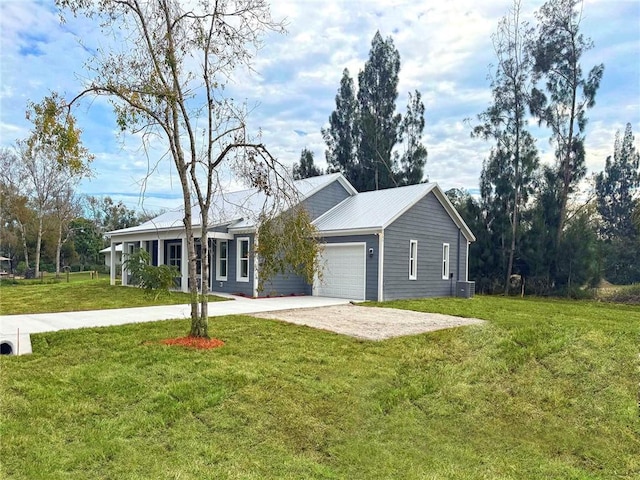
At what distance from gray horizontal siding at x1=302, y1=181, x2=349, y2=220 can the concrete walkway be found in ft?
18.2

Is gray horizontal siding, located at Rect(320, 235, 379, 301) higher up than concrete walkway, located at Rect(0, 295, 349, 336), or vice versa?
gray horizontal siding, located at Rect(320, 235, 379, 301)

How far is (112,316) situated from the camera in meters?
10.1

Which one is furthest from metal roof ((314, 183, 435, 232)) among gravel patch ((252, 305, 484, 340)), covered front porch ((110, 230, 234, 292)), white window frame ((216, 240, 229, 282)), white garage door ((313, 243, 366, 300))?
covered front porch ((110, 230, 234, 292))

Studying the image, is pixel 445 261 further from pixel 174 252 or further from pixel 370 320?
pixel 174 252

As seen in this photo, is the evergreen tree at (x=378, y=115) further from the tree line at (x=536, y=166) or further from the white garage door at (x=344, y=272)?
the white garage door at (x=344, y=272)

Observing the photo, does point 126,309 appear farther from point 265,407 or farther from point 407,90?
point 407,90

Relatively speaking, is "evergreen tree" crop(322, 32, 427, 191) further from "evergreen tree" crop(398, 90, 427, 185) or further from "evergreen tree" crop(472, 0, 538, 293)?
"evergreen tree" crop(472, 0, 538, 293)

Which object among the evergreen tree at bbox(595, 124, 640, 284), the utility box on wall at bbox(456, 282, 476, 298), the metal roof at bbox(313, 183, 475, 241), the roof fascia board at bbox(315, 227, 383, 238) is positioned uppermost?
the evergreen tree at bbox(595, 124, 640, 284)

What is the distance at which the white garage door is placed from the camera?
616 inches

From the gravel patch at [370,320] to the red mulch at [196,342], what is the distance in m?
2.50

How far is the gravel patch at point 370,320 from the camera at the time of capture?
880 centimetres

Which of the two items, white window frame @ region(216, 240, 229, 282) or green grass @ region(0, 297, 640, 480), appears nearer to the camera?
green grass @ region(0, 297, 640, 480)

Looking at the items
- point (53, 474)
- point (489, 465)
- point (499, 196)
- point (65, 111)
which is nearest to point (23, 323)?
point (65, 111)

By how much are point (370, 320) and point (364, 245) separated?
5.44 metres
